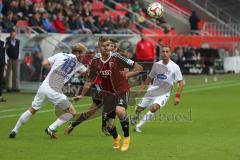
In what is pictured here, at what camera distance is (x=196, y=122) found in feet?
53.2

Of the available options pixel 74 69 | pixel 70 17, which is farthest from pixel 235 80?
pixel 74 69

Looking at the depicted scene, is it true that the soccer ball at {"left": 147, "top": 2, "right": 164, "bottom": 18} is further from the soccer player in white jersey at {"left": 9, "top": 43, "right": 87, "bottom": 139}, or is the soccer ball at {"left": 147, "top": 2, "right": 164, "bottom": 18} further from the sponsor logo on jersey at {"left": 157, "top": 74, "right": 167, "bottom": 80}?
the soccer player in white jersey at {"left": 9, "top": 43, "right": 87, "bottom": 139}

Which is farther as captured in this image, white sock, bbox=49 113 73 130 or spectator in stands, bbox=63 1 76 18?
spectator in stands, bbox=63 1 76 18

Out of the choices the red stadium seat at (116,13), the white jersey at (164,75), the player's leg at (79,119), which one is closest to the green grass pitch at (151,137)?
the player's leg at (79,119)

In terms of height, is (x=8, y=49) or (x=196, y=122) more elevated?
(x=8, y=49)

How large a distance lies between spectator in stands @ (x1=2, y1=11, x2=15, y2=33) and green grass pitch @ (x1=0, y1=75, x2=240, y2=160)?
6150 millimetres

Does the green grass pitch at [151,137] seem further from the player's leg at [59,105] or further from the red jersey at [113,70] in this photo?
the red jersey at [113,70]

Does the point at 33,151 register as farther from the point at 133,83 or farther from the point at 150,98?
the point at 133,83

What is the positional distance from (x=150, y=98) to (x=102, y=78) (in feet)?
9.49

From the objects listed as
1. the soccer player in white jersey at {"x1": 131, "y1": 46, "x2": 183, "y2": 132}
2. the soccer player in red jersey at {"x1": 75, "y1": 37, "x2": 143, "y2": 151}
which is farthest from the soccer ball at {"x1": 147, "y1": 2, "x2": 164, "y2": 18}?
the soccer player in red jersey at {"x1": 75, "y1": 37, "x2": 143, "y2": 151}

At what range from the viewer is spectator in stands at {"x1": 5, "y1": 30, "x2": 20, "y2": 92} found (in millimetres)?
23938

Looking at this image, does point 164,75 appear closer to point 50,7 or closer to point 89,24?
point 50,7

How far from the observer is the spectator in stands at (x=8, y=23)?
26722 mm

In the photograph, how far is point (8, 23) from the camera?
2706 centimetres
